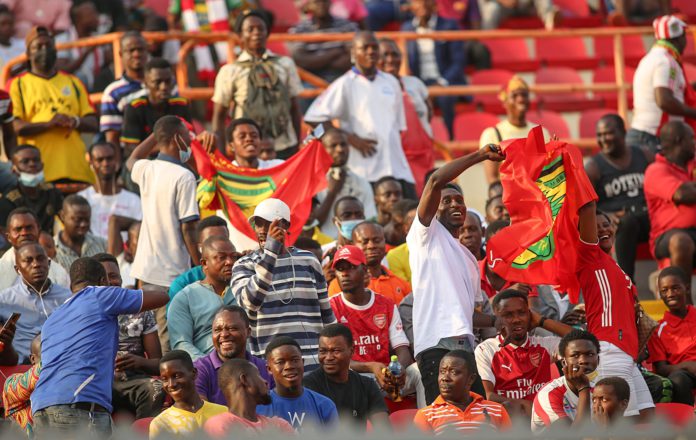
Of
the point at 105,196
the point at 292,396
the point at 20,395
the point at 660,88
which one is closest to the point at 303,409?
the point at 292,396

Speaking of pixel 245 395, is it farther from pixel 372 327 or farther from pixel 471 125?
pixel 471 125

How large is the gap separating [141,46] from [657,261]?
4.55 metres

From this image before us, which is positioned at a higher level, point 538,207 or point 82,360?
point 538,207

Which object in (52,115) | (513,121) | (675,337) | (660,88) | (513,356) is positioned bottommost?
(675,337)

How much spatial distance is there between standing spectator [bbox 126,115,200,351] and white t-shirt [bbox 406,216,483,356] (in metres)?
2.02

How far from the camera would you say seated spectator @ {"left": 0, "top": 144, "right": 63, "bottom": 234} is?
1137 centimetres

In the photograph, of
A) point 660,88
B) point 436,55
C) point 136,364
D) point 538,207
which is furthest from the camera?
point 436,55

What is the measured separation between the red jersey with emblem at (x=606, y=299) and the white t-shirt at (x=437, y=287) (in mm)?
681

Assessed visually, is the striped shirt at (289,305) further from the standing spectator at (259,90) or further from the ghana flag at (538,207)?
the standing spectator at (259,90)

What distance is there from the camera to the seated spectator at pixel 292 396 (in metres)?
7.78

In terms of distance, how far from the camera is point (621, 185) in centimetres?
1205

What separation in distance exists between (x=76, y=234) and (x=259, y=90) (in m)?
2.10

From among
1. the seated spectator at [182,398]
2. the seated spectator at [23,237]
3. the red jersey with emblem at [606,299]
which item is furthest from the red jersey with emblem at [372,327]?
the seated spectator at [23,237]

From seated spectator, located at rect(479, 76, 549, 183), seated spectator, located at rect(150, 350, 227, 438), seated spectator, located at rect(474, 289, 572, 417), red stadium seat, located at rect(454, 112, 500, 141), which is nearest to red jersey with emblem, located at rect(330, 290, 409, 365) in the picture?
seated spectator, located at rect(474, 289, 572, 417)
